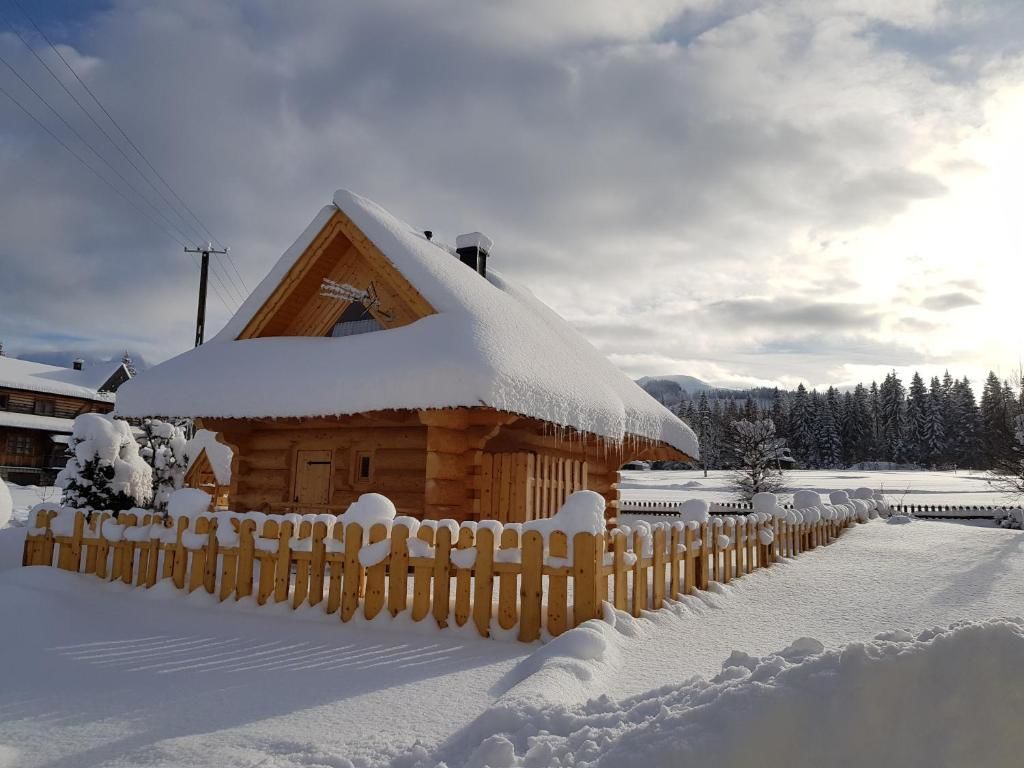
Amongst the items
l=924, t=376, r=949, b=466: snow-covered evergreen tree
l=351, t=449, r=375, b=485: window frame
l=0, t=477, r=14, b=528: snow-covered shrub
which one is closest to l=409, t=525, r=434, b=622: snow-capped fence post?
l=351, t=449, r=375, b=485: window frame

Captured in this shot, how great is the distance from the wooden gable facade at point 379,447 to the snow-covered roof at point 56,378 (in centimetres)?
3647

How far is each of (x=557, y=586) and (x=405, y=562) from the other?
1.51 meters

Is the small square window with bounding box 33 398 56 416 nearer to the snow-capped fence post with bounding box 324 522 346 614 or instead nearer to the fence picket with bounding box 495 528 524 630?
the snow-capped fence post with bounding box 324 522 346 614

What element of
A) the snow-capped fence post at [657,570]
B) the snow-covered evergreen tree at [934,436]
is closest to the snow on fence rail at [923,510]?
the snow-capped fence post at [657,570]

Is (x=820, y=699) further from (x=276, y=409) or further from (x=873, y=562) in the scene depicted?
(x=873, y=562)

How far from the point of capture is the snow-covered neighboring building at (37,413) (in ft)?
130

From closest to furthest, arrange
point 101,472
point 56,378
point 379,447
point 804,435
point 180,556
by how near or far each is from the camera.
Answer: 1. point 180,556
2. point 379,447
3. point 101,472
4. point 56,378
5. point 804,435

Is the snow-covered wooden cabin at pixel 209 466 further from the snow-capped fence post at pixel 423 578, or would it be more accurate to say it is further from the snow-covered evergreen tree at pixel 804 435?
the snow-covered evergreen tree at pixel 804 435

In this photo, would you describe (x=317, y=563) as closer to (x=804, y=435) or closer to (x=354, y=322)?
(x=354, y=322)

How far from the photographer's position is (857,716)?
106 inches

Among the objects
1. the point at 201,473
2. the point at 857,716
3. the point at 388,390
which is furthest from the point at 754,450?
the point at 857,716

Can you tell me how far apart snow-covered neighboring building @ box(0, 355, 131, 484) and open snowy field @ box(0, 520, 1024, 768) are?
38.2m

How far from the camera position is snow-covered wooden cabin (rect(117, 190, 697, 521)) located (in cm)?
967

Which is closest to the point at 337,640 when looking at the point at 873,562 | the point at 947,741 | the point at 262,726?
the point at 262,726
